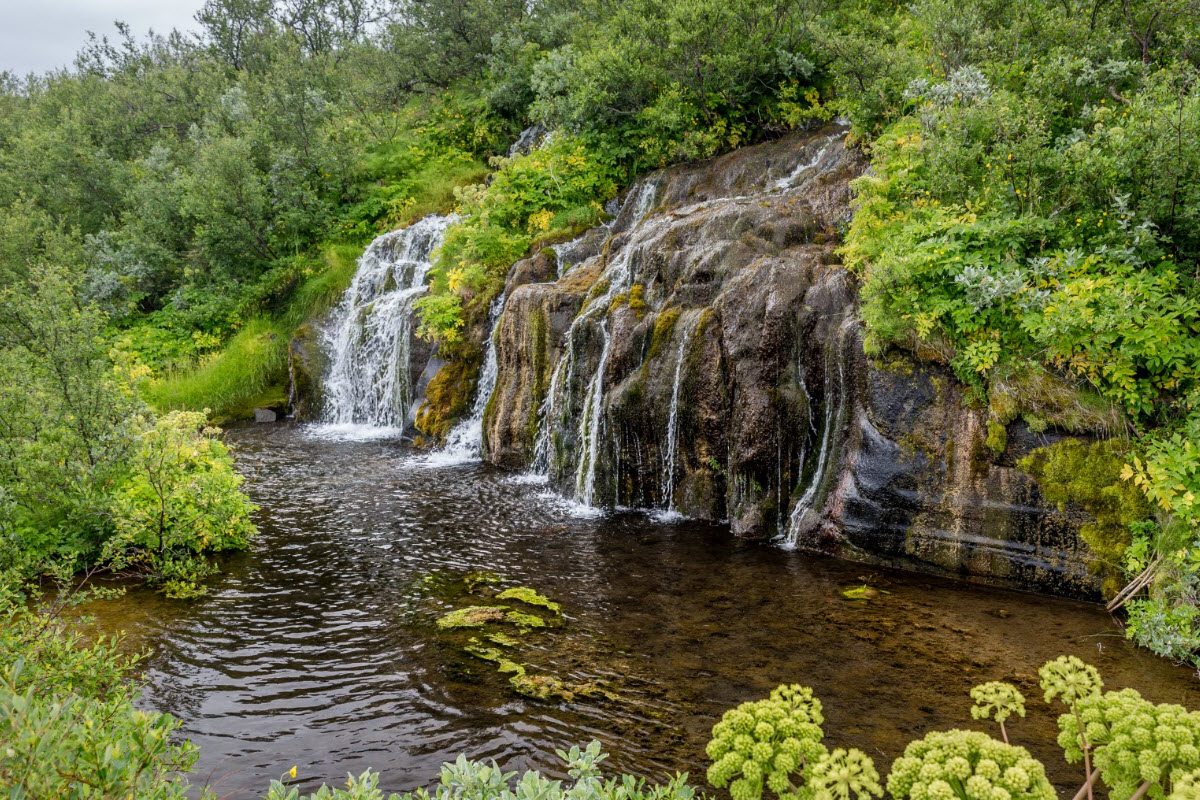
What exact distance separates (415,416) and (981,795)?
16096 mm

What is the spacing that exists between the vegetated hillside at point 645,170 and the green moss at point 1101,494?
1.2 inches

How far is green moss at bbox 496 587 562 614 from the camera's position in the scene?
7.75 m

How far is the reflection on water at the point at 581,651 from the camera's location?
524 cm

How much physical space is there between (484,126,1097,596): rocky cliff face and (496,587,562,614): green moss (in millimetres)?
3479

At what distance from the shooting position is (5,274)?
21.1 m

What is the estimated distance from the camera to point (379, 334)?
1939 centimetres

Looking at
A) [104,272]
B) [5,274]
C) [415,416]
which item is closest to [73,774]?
[415,416]

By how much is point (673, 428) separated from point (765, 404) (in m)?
1.74

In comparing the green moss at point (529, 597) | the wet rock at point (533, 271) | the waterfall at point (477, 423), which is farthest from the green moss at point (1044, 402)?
the wet rock at point (533, 271)

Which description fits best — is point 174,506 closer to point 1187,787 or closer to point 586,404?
point 586,404

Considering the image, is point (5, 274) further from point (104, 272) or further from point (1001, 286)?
point (1001, 286)

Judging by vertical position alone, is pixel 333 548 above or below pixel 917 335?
below

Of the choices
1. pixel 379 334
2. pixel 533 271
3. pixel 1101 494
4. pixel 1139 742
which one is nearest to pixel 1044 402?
pixel 1101 494

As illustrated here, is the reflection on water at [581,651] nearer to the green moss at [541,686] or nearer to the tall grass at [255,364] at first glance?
the green moss at [541,686]
